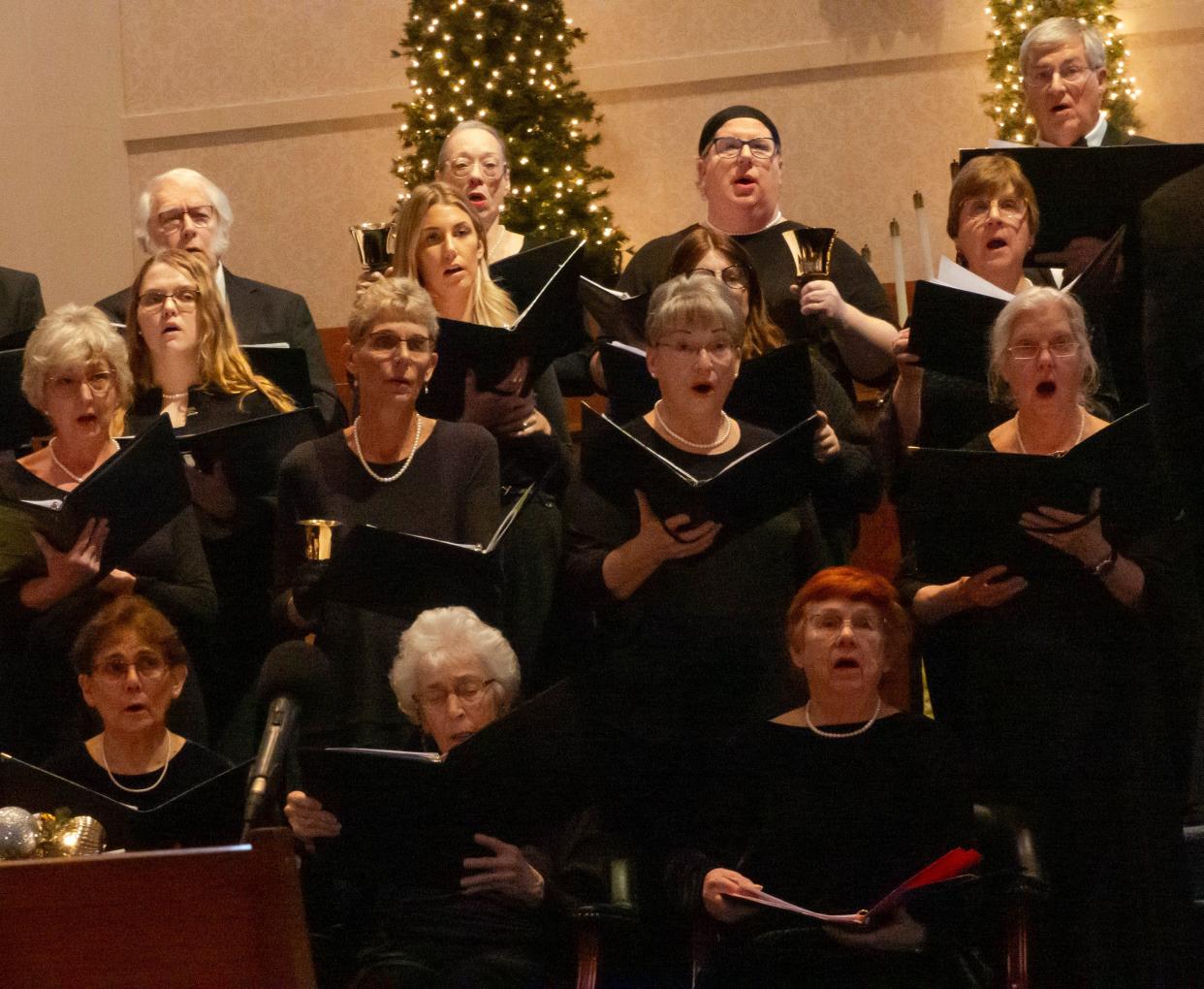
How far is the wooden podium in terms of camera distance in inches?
69.4

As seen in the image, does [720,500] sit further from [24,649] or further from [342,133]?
[342,133]

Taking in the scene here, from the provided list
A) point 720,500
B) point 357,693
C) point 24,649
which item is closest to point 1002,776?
point 720,500

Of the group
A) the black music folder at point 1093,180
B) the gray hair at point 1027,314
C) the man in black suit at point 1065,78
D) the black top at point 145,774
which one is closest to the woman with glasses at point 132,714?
the black top at point 145,774

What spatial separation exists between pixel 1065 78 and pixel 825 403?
1.07 m

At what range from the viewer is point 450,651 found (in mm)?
3295

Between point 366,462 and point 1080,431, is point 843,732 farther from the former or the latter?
point 366,462

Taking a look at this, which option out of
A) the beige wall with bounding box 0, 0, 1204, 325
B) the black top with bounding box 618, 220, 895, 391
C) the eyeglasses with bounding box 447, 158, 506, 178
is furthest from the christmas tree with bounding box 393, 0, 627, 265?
the black top with bounding box 618, 220, 895, 391

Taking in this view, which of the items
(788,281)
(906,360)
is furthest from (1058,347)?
(788,281)

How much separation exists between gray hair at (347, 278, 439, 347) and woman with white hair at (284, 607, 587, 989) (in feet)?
2.06

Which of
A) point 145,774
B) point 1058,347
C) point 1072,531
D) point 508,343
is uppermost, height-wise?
point 508,343

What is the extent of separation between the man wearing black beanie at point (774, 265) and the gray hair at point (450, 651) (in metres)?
1.05

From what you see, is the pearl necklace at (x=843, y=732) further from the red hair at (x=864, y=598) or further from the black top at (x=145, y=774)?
the black top at (x=145, y=774)

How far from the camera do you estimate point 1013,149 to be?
3658mm

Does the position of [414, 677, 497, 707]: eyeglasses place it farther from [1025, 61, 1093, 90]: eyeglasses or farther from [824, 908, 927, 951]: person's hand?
[1025, 61, 1093, 90]: eyeglasses
